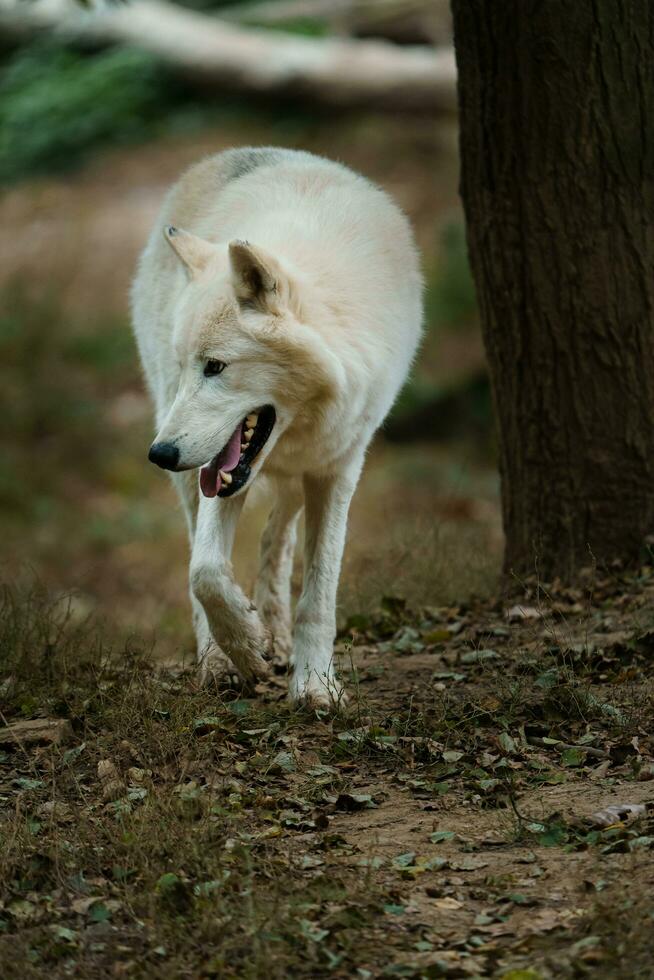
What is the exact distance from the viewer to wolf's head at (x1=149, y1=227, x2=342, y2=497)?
454 centimetres

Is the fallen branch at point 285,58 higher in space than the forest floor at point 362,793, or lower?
higher

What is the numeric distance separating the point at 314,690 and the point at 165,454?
46.9 inches

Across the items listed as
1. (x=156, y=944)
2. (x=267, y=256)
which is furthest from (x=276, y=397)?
(x=156, y=944)

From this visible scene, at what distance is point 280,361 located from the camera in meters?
4.68

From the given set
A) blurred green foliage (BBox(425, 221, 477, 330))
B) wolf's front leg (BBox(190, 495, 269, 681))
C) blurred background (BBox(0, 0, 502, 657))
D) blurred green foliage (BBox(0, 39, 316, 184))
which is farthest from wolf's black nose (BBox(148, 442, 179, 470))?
blurred green foliage (BBox(0, 39, 316, 184))

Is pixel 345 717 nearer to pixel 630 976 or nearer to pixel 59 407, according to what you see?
pixel 630 976

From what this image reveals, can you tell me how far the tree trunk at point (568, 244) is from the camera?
237 inches

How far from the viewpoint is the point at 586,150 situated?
6094mm

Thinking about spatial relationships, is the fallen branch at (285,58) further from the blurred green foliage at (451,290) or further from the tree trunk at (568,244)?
the tree trunk at (568,244)

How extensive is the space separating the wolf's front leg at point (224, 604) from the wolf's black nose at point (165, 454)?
55 centimetres

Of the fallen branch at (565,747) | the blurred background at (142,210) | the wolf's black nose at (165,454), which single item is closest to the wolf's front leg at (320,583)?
the fallen branch at (565,747)

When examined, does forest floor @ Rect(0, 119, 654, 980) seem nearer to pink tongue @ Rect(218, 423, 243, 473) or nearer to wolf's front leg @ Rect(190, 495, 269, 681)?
wolf's front leg @ Rect(190, 495, 269, 681)

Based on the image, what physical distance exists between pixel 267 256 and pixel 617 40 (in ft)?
8.25

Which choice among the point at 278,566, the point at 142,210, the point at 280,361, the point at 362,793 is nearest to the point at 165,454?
the point at 280,361
